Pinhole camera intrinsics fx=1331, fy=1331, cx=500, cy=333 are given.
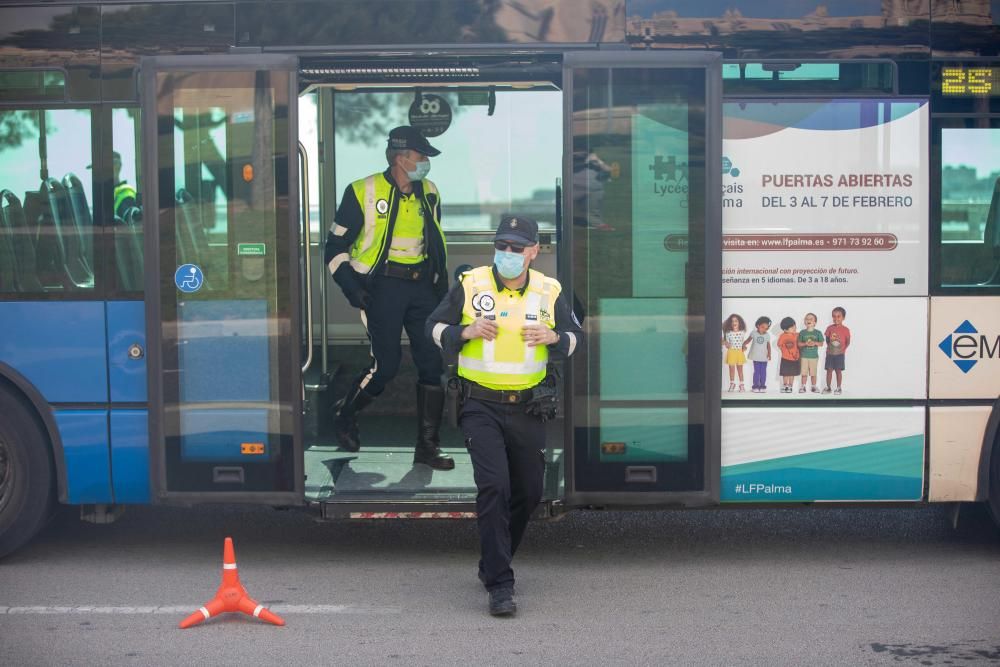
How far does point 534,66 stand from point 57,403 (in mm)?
3010

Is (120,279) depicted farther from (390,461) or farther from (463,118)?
(463,118)

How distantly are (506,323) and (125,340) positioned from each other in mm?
2043

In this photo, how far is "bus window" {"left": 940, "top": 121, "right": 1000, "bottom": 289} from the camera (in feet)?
21.9

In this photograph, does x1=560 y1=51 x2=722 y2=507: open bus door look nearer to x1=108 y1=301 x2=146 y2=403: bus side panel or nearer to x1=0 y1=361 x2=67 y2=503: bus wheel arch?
x1=108 y1=301 x2=146 y2=403: bus side panel

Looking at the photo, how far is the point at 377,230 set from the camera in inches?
316

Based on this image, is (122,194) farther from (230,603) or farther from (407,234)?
(230,603)

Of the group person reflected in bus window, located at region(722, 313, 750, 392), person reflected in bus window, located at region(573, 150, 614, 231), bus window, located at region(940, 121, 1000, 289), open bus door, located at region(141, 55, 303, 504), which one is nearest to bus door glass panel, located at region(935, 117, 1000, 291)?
bus window, located at region(940, 121, 1000, 289)

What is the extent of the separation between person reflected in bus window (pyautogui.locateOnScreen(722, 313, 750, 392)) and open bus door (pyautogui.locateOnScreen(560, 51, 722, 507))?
0.24 feet

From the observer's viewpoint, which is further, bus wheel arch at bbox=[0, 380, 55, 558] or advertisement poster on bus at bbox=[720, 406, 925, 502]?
bus wheel arch at bbox=[0, 380, 55, 558]

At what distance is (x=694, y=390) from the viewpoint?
6762 millimetres

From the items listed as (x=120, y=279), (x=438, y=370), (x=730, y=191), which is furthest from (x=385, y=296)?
(x=730, y=191)

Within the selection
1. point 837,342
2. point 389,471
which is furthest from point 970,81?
point 389,471

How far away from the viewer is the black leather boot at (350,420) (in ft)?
26.7

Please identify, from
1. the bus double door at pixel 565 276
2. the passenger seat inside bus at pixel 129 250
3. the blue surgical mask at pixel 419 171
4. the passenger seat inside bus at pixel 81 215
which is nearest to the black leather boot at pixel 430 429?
the bus double door at pixel 565 276
